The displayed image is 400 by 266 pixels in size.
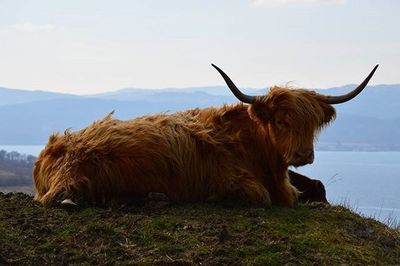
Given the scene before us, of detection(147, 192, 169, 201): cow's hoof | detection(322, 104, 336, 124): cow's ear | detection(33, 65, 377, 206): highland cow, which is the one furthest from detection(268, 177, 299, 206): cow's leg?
detection(147, 192, 169, 201): cow's hoof

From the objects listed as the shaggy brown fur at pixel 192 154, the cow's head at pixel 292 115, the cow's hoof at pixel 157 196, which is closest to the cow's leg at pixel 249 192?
the shaggy brown fur at pixel 192 154

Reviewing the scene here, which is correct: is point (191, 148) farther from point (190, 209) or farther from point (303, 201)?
point (303, 201)

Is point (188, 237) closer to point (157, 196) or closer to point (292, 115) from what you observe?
point (157, 196)

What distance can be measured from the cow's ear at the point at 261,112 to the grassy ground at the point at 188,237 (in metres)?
1.11

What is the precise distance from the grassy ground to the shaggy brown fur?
0.36 m

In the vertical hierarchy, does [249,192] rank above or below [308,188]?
above

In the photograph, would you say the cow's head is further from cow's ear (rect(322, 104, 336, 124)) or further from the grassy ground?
the grassy ground

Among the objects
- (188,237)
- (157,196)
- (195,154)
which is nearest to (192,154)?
(195,154)

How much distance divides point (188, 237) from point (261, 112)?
7.49 ft

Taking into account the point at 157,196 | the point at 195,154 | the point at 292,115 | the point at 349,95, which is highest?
the point at 349,95

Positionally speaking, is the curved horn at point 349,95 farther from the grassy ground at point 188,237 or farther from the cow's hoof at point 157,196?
the cow's hoof at point 157,196

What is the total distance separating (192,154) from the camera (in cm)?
719

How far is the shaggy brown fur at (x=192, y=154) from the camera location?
6.78 m

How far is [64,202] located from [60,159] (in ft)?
2.27
